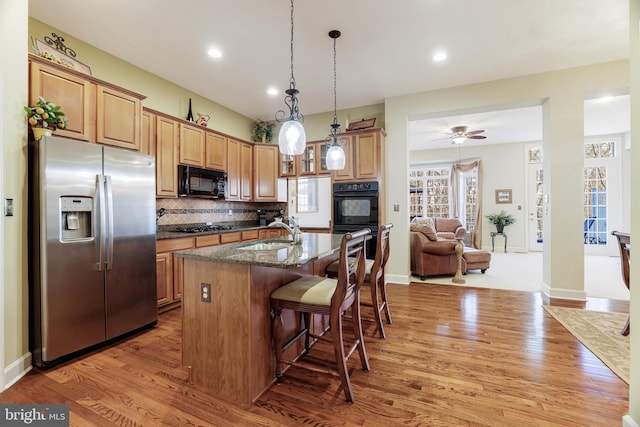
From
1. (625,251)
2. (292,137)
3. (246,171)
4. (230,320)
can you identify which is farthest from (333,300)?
(246,171)

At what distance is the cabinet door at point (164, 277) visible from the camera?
311cm

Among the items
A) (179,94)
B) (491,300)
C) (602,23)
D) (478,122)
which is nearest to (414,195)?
(478,122)

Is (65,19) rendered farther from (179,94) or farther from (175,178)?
(175,178)

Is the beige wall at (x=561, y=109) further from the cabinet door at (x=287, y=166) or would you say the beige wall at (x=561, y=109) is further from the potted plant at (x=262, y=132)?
the potted plant at (x=262, y=132)

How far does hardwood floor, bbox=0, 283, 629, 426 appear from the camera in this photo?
A: 5.19ft

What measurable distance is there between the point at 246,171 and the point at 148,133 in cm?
174

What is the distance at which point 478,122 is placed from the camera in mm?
5855

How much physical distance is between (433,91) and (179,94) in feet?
12.2

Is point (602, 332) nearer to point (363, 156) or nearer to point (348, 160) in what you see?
Answer: point (363, 156)

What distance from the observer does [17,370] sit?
76.5 inches

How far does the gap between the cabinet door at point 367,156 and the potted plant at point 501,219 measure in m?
5.30

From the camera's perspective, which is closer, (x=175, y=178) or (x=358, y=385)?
(x=358, y=385)

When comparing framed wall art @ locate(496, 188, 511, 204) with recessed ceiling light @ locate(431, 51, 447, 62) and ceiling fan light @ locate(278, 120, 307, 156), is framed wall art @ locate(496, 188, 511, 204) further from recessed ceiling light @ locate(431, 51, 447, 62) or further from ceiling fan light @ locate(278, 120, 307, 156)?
ceiling fan light @ locate(278, 120, 307, 156)

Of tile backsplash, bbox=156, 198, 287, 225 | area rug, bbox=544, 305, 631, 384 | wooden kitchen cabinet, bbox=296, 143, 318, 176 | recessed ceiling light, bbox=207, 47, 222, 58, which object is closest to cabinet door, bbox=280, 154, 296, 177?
wooden kitchen cabinet, bbox=296, 143, 318, 176
